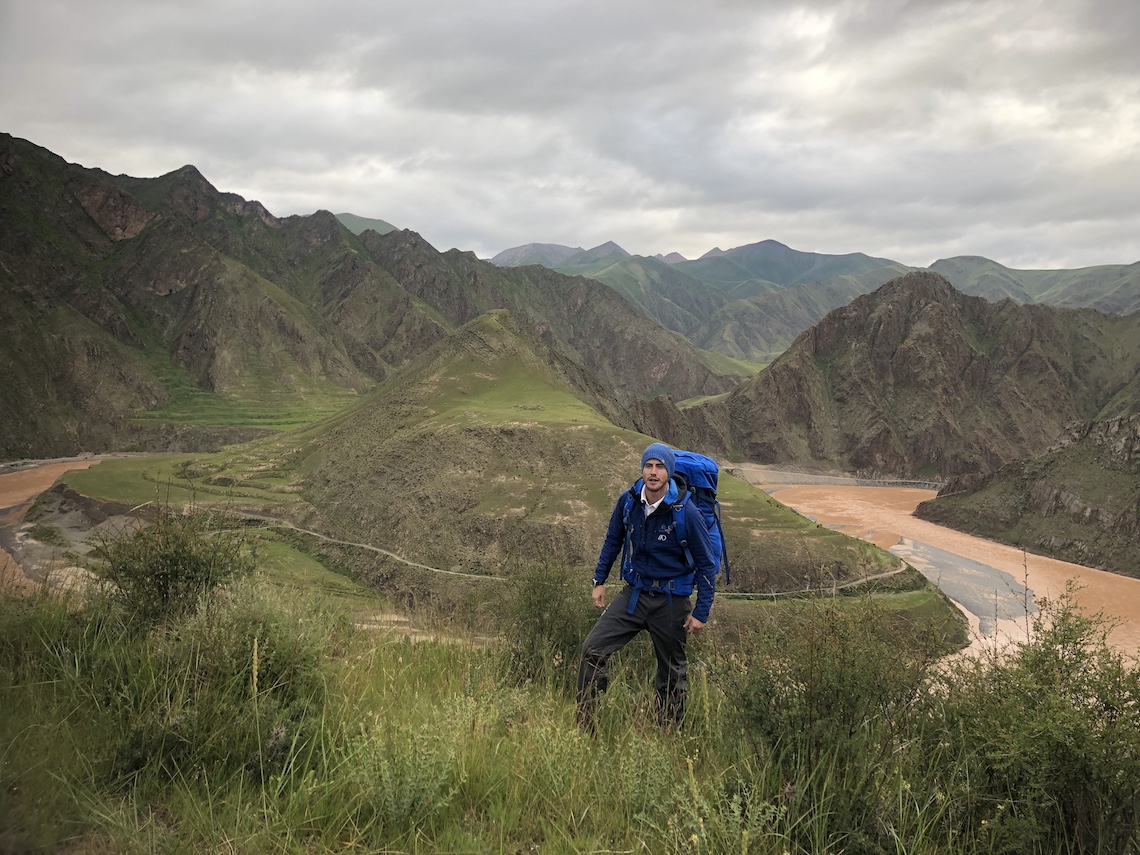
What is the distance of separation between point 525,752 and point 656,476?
2.91 metres

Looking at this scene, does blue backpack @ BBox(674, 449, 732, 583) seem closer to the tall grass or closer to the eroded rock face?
the tall grass

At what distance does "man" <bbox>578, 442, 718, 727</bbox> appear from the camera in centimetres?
593

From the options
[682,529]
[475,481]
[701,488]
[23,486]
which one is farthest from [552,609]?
[23,486]

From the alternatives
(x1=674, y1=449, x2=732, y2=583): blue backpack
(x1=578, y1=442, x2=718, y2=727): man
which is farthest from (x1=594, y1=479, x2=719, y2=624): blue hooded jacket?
(x1=674, y1=449, x2=732, y2=583): blue backpack

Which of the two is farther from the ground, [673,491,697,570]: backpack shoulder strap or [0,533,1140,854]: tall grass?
[673,491,697,570]: backpack shoulder strap

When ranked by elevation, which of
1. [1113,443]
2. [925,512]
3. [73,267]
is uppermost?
[73,267]

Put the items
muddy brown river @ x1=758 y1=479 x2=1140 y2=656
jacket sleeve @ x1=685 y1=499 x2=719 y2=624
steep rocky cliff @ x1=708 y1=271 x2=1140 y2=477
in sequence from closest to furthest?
jacket sleeve @ x1=685 y1=499 x2=719 y2=624 < muddy brown river @ x1=758 y1=479 x2=1140 y2=656 < steep rocky cliff @ x1=708 y1=271 x2=1140 y2=477

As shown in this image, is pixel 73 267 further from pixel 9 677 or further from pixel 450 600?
pixel 9 677

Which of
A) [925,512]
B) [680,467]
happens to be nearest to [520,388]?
[925,512]

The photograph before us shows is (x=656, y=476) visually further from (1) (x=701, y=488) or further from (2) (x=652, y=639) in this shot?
(2) (x=652, y=639)

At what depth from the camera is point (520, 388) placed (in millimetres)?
78875

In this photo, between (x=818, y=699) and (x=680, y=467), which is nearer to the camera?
(x=818, y=699)

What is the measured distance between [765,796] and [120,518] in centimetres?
7052

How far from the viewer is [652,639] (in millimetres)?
5875
